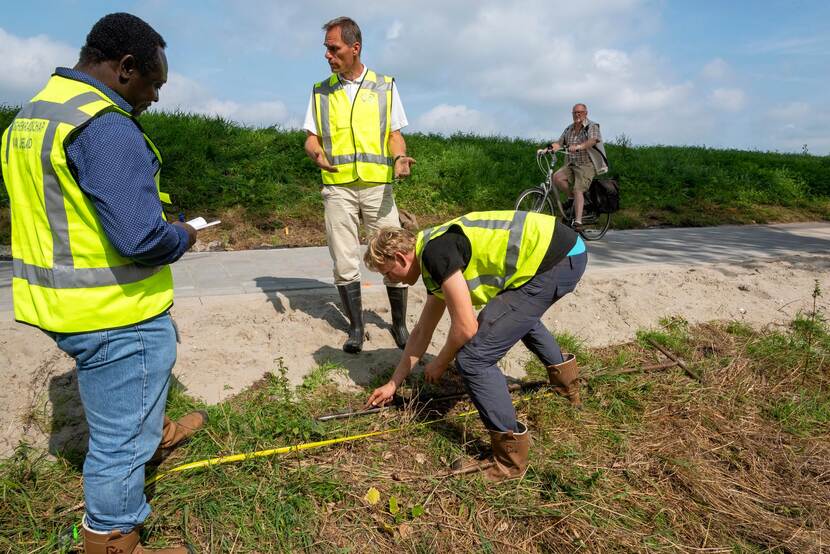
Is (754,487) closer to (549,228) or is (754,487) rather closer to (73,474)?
(549,228)

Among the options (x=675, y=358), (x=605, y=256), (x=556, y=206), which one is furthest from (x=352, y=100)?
(x=556, y=206)

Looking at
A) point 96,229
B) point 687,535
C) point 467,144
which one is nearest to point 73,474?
point 96,229

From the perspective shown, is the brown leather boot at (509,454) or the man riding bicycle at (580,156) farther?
the man riding bicycle at (580,156)

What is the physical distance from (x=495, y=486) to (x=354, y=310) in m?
1.75

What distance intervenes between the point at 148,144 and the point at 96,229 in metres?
0.37

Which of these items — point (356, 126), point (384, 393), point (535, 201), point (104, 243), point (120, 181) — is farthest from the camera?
point (535, 201)

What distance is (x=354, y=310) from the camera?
14.7 feet

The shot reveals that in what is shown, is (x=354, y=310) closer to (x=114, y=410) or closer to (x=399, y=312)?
(x=399, y=312)

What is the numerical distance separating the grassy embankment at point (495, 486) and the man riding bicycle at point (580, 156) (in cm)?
481

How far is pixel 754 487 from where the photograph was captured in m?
3.43

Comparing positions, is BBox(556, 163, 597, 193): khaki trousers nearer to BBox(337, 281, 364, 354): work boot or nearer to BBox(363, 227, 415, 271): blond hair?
BBox(337, 281, 364, 354): work boot

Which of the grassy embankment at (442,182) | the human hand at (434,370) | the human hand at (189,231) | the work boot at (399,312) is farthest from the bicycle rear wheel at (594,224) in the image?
the human hand at (189,231)

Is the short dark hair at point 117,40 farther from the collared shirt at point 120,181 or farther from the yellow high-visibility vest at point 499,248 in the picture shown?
the yellow high-visibility vest at point 499,248

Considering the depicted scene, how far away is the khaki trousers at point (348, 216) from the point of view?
14.6ft
